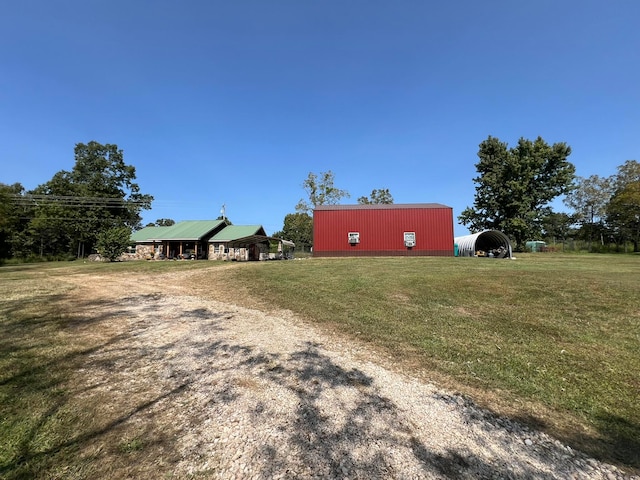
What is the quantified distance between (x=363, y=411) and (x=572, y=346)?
14.3 feet

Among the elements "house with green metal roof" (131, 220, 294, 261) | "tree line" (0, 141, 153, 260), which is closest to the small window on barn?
"house with green metal roof" (131, 220, 294, 261)

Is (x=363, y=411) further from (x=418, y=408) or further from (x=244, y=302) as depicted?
(x=244, y=302)

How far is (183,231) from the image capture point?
34781 mm

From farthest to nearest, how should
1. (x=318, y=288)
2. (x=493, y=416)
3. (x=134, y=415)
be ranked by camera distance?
(x=318, y=288)
(x=493, y=416)
(x=134, y=415)

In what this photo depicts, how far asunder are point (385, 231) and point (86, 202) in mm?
41785

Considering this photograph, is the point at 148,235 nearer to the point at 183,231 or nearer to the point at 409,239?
the point at 183,231

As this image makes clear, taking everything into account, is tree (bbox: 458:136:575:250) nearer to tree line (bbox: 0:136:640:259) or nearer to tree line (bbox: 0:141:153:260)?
tree line (bbox: 0:136:640:259)

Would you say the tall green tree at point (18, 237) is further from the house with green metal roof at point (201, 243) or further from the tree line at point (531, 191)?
the tree line at point (531, 191)

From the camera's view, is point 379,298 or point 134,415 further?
point 379,298

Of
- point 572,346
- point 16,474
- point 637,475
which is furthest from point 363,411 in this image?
point 572,346

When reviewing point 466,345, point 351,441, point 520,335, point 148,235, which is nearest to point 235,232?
point 148,235

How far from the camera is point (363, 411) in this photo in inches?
128

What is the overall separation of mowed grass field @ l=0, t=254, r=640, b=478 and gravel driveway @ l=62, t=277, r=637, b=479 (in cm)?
38

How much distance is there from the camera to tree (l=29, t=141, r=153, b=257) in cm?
4016
